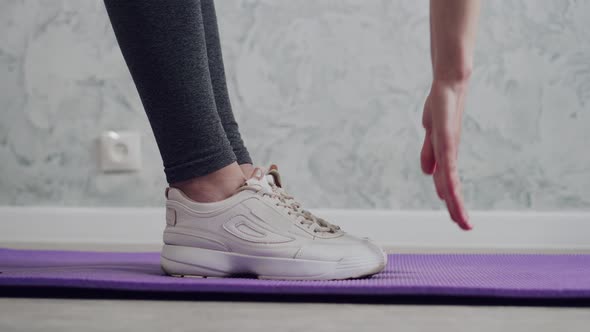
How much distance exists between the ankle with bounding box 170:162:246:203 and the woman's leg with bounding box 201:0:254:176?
0.11 m

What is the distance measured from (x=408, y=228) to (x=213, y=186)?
976mm

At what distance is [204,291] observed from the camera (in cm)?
92

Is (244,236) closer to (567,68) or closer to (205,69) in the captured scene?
(205,69)

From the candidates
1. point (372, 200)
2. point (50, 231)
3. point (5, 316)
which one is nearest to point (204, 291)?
point (5, 316)

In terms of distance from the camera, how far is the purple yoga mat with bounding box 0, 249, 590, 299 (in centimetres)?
88

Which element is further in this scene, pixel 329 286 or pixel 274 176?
pixel 274 176

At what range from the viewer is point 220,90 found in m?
1.20

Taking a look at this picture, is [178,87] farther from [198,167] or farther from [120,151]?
[120,151]

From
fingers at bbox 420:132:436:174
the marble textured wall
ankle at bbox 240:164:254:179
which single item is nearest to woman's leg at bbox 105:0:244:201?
ankle at bbox 240:164:254:179

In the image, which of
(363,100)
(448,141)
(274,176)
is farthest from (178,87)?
(363,100)

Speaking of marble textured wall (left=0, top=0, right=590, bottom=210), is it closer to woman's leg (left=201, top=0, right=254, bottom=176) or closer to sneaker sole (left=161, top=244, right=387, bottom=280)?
woman's leg (left=201, top=0, right=254, bottom=176)

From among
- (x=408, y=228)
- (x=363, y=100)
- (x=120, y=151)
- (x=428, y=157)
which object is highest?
(x=428, y=157)

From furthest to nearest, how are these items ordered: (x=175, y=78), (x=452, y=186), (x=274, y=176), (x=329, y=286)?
(x=274, y=176) < (x=175, y=78) < (x=329, y=286) < (x=452, y=186)

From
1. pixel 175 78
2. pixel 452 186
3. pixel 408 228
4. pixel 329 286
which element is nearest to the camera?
pixel 452 186
